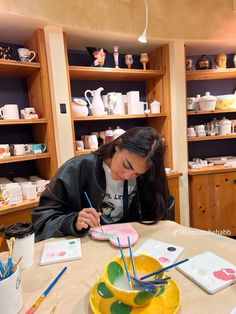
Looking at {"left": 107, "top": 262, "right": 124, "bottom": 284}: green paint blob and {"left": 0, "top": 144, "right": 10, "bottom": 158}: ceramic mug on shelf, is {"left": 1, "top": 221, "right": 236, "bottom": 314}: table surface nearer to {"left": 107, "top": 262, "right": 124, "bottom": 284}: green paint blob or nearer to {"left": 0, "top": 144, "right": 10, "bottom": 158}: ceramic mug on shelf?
{"left": 107, "top": 262, "right": 124, "bottom": 284}: green paint blob

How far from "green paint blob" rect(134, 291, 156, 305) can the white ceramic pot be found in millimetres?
2184

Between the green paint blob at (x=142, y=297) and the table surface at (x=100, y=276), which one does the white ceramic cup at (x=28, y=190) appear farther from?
the green paint blob at (x=142, y=297)

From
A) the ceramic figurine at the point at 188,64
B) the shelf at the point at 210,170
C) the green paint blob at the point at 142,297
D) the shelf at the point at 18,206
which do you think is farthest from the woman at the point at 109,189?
the ceramic figurine at the point at 188,64

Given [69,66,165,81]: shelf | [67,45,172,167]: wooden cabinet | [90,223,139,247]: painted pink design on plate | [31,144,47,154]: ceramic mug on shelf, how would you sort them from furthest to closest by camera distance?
[67,45,172,167]: wooden cabinet, [69,66,165,81]: shelf, [31,144,47,154]: ceramic mug on shelf, [90,223,139,247]: painted pink design on plate

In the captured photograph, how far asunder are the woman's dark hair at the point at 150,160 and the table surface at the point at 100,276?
194mm

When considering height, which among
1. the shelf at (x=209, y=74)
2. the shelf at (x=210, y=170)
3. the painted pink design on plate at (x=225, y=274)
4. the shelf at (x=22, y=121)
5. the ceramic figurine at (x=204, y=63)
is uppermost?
the ceramic figurine at (x=204, y=63)

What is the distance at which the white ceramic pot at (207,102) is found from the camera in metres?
2.38

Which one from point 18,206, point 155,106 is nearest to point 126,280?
point 18,206

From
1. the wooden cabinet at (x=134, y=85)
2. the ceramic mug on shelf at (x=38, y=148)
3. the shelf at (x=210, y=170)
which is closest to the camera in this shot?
the ceramic mug on shelf at (x=38, y=148)

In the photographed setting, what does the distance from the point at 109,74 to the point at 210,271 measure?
73.9 inches

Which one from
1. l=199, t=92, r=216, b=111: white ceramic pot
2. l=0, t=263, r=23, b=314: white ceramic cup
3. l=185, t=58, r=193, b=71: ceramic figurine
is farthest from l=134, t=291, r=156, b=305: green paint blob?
l=185, t=58, r=193, b=71: ceramic figurine

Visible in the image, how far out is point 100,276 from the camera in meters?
0.73

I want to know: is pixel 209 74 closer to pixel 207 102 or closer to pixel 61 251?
pixel 207 102

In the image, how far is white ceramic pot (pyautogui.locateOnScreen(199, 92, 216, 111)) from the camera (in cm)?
238
